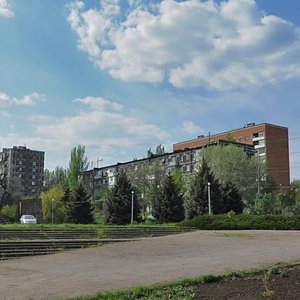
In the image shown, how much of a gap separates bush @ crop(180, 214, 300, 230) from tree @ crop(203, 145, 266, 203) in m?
24.4

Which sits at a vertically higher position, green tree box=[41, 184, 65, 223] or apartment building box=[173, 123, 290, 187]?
apartment building box=[173, 123, 290, 187]

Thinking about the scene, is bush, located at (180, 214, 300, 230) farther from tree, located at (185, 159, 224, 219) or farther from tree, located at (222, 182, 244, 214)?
tree, located at (222, 182, 244, 214)

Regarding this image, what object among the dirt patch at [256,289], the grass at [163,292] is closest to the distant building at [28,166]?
the grass at [163,292]

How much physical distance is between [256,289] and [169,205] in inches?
1582

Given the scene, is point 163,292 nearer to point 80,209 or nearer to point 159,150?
point 80,209

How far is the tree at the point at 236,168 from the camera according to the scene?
60844 millimetres

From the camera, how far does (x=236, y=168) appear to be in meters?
61.6

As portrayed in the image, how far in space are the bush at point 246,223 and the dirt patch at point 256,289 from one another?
2569 centimetres

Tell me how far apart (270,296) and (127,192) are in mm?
43282

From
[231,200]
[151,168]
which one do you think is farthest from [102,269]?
[151,168]

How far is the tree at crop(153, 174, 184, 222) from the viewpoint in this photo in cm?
4731

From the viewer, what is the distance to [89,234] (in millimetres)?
27688

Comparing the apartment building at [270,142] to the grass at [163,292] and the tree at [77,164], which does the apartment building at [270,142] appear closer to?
the tree at [77,164]

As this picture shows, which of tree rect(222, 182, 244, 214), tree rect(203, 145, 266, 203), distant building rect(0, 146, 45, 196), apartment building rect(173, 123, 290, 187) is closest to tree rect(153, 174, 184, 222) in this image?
tree rect(222, 182, 244, 214)
